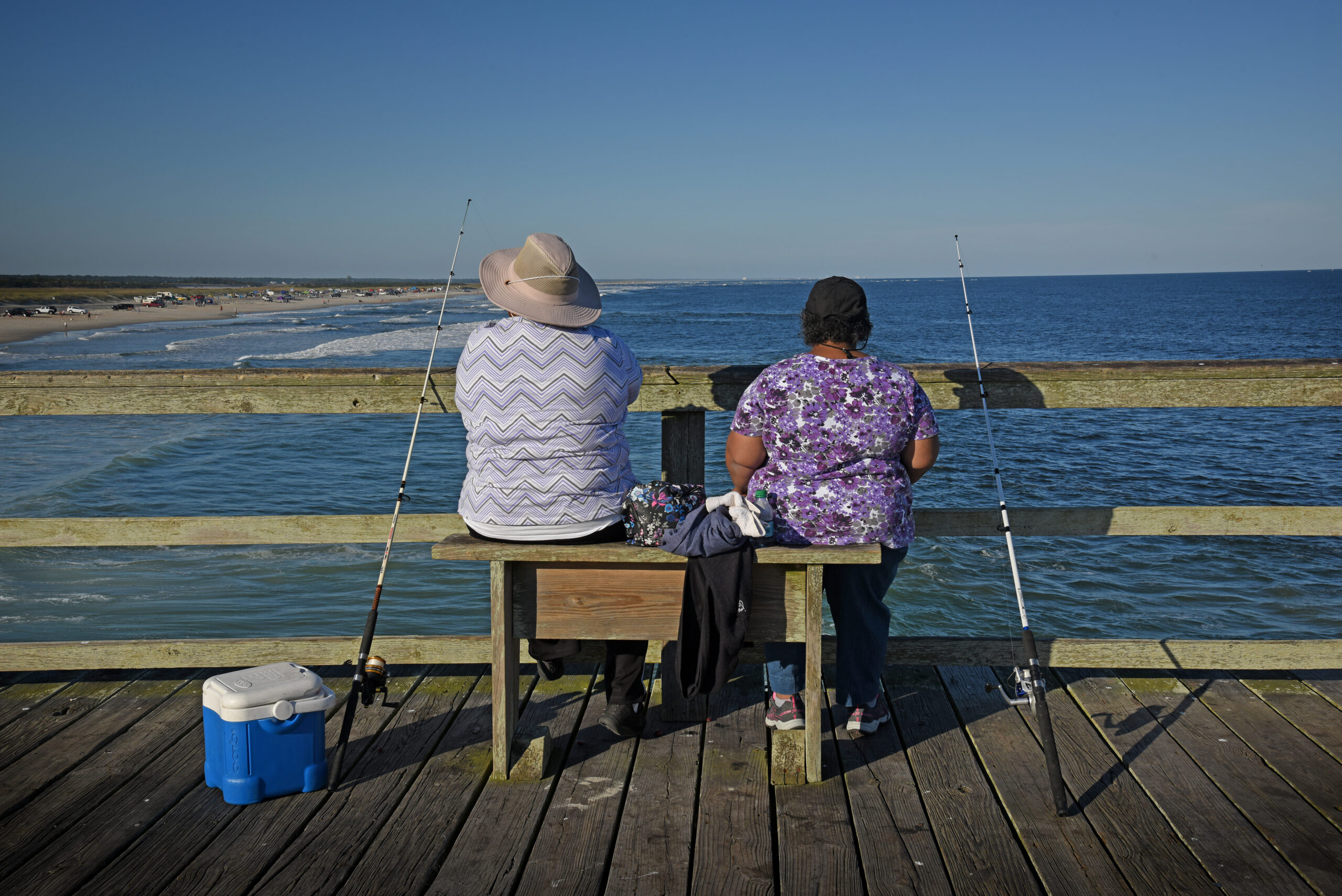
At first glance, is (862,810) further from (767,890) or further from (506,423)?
(506,423)

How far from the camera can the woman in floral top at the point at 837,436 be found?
8.53 ft

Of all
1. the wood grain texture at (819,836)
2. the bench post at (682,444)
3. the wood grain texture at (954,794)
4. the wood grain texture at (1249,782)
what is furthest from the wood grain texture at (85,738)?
the wood grain texture at (1249,782)

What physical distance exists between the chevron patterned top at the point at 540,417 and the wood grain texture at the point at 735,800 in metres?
0.79

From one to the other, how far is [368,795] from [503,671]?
1.54 feet

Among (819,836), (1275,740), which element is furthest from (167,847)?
(1275,740)

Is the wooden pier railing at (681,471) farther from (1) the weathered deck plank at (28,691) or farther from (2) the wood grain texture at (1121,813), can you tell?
(2) the wood grain texture at (1121,813)

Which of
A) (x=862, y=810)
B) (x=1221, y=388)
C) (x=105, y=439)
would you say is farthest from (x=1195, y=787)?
(x=105, y=439)

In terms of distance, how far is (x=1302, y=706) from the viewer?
10.0ft

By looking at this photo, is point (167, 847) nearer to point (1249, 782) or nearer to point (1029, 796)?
point (1029, 796)

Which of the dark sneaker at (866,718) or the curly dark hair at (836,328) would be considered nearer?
the curly dark hair at (836,328)

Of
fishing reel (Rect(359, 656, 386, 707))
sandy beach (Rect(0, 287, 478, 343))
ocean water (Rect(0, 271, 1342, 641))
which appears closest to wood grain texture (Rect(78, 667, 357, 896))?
fishing reel (Rect(359, 656, 386, 707))

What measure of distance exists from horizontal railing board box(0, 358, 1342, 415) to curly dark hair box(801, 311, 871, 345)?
457mm

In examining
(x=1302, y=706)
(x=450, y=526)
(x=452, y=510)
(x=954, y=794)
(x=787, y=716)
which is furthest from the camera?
(x=452, y=510)

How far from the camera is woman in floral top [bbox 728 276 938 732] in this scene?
2.60m
